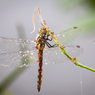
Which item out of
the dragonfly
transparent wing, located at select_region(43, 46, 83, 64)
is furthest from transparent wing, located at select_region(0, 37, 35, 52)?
transparent wing, located at select_region(43, 46, 83, 64)

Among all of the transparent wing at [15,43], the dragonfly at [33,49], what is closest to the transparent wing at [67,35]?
the dragonfly at [33,49]

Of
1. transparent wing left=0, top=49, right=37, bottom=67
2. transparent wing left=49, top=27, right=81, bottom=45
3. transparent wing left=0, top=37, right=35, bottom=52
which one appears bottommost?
transparent wing left=0, top=49, right=37, bottom=67

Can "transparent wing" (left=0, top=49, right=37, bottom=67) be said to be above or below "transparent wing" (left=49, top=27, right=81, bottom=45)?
below

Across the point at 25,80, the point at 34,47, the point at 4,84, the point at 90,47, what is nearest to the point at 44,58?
the point at 34,47

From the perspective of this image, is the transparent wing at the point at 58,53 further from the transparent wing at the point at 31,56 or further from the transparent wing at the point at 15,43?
the transparent wing at the point at 15,43

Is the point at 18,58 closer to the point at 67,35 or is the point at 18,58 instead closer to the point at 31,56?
the point at 31,56

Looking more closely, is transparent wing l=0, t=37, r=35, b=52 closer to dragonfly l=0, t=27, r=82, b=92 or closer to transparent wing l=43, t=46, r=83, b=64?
dragonfly l=0, t=27, r=82, b=92
